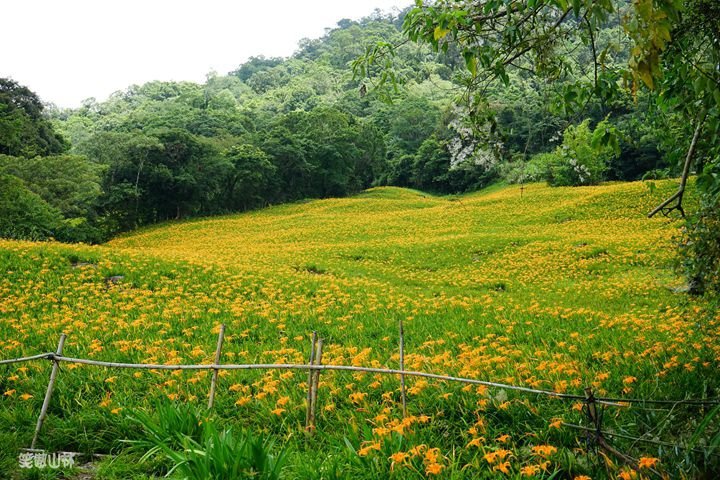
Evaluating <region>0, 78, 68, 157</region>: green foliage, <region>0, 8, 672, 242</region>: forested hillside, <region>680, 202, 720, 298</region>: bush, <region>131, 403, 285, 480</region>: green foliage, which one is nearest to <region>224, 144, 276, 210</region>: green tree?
<region>0, 8, 672, 242</region>: forested hillside

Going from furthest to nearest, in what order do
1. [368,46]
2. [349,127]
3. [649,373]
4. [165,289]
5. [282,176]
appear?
1. [349,127]
2. [282,176]
3. [165,289]
4. [649,373]
5. [368,46]

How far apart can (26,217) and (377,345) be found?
78.9 ft

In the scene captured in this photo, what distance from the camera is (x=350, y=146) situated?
52.7 metres

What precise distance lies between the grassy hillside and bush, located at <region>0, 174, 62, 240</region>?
9.49 m

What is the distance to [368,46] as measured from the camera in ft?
12.7

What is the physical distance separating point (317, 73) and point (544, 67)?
122 m

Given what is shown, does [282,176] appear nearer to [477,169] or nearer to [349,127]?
[349,127]

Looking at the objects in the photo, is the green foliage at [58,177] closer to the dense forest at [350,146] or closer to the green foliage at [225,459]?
the dense forest at [350,146]

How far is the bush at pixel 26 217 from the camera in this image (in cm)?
2161

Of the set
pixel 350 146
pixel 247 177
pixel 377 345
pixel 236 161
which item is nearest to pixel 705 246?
pixel 377 345

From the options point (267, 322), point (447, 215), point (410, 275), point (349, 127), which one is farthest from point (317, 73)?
point (267, 322)

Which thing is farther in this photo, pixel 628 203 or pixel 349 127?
pixel 349 127

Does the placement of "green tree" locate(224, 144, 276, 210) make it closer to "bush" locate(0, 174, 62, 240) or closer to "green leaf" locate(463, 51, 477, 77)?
"bush" locate(0, 174, 62, 240)

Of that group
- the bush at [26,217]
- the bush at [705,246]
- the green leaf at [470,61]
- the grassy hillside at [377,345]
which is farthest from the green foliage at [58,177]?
the bush at [705,246]
